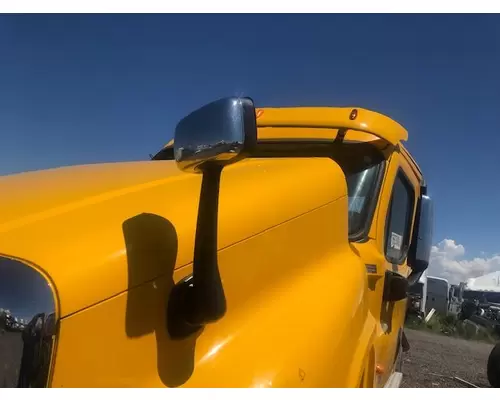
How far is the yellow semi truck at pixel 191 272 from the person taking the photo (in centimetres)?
104

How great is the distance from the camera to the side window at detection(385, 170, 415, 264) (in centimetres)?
312

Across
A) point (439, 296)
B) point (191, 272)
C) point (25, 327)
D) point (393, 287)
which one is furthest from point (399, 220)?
point (439, 296)

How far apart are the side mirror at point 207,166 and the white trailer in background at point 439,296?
12.1 m

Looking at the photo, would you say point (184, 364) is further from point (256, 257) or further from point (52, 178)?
point (52, 178)

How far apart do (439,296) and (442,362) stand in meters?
4.79

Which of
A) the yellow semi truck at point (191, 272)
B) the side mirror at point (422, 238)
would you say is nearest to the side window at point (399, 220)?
the side mirror at point (422, 238)

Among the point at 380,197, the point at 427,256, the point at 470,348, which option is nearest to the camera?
the point at 380,197

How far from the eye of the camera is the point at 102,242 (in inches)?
46.1

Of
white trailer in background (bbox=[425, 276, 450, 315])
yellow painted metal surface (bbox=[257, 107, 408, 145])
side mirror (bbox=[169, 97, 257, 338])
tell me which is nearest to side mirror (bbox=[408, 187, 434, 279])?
yellow painted metal surface (bbox=[257, 107, 408, 145])

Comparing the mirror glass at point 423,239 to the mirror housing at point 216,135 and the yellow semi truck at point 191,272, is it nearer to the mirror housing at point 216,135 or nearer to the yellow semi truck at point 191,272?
the yellow semi truck at point 191,272

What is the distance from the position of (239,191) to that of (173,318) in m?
0.50

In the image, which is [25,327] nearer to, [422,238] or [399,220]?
[399,220]

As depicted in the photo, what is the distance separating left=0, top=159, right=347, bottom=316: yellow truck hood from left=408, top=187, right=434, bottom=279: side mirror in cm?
172
